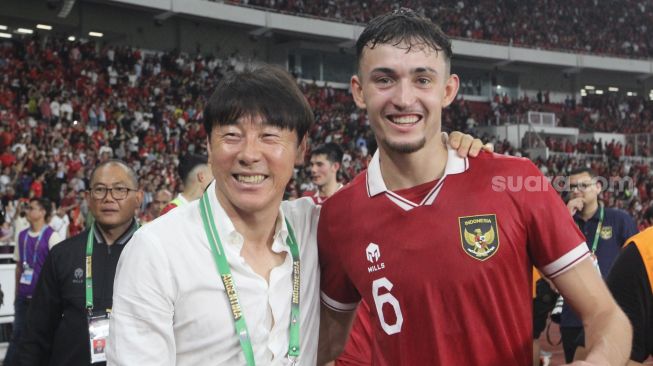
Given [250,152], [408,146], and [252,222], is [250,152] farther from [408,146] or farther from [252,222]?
[408,146]

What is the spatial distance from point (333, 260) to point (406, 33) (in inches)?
31.3

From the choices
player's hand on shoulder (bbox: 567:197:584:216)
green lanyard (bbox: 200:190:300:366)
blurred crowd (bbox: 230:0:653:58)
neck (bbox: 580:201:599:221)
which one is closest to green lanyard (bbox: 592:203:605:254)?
neck (bbox: 580:201:599:221)

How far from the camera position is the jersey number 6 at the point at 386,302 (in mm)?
2393

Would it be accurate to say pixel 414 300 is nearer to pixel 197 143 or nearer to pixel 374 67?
pixel 374 67

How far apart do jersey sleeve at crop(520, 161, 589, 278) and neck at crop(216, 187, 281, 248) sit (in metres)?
0.76

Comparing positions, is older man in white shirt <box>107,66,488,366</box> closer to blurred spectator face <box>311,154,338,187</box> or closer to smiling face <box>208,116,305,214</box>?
smiling face <box>208,116,305,214</box>

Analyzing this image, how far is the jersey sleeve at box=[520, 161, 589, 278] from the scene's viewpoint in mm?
2207

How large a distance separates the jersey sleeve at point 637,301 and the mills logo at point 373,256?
2.45ft

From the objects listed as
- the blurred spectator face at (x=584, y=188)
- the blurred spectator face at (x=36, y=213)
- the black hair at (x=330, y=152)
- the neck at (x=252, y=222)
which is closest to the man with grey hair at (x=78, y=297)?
the neck at (x=252, y=222)

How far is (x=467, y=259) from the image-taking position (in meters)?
2.29

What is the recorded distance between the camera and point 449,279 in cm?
230

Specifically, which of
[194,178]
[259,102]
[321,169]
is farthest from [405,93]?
[321,169]

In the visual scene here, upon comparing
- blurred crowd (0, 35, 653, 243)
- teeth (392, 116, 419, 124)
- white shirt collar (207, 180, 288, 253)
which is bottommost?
white shirt collar (207, 180, 288, 253)

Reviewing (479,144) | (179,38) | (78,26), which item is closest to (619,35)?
(179,38)
